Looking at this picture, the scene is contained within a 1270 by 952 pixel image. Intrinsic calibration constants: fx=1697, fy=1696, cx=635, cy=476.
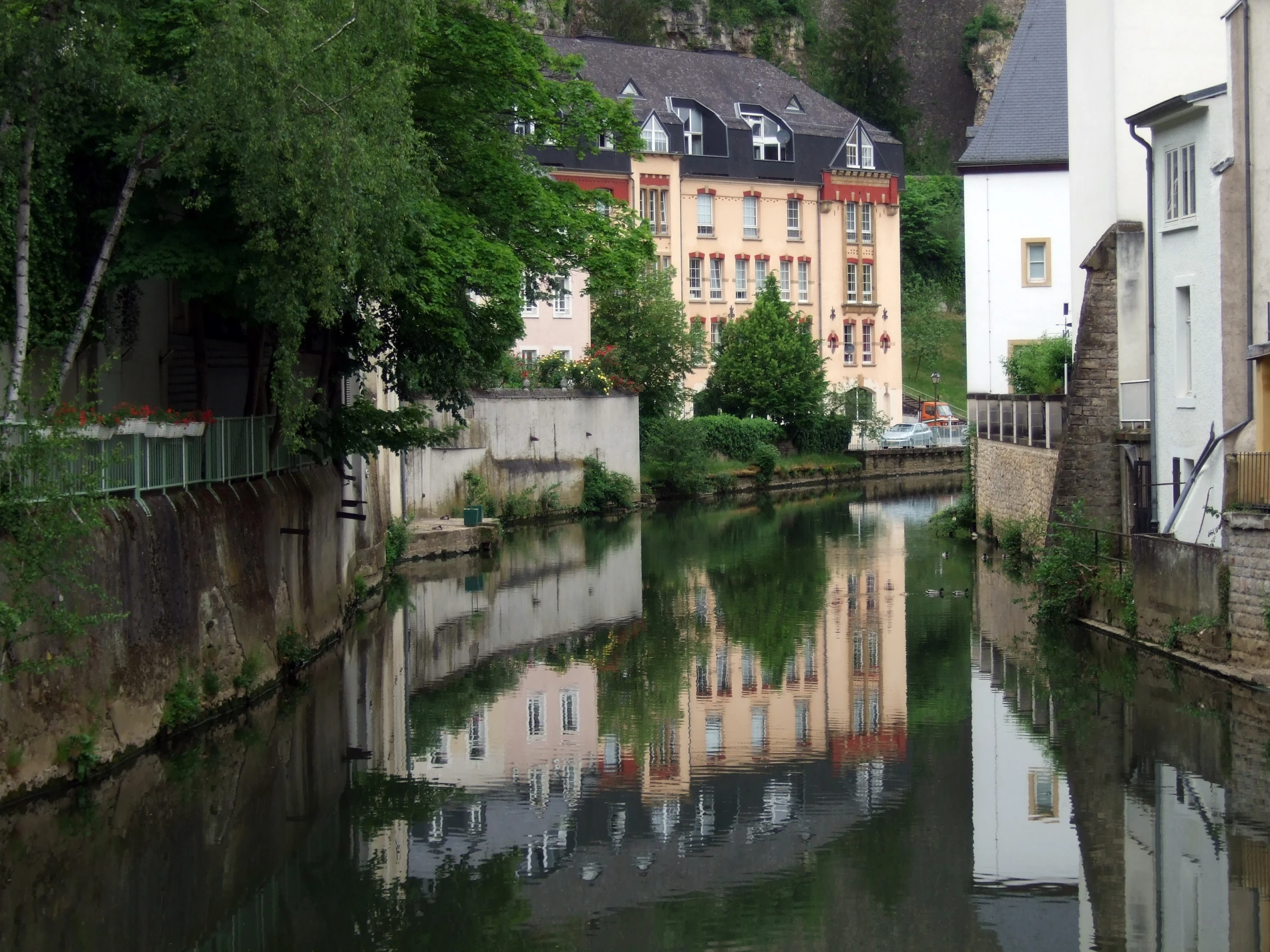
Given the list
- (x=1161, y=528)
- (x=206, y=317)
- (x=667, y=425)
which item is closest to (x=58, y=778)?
(x=206, y=317)

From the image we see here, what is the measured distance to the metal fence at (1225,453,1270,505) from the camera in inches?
811

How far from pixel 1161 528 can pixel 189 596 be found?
14861 millimetres

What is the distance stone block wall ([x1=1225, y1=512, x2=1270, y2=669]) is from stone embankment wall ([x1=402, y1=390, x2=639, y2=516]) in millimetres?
25691

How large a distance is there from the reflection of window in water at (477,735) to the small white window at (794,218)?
193 feet

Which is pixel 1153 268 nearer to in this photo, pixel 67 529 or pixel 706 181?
pixel 67 529

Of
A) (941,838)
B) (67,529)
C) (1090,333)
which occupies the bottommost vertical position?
(941,838)

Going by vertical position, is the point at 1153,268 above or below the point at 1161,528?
above

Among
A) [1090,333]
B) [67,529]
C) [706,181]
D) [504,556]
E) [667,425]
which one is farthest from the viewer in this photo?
[706,181]

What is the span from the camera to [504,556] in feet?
135

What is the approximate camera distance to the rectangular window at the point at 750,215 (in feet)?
253

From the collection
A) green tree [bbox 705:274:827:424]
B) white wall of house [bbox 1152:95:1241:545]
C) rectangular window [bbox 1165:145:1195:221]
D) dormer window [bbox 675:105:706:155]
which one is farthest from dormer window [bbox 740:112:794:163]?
rectangular window [bbox 1165:145:1195:221]

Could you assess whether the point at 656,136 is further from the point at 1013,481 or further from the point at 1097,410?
the point at 1097,410

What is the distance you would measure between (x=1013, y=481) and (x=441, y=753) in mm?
21785

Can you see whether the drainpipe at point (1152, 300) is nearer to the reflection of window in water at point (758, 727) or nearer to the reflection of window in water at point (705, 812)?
the reflection of window in water at point (758, 727)
